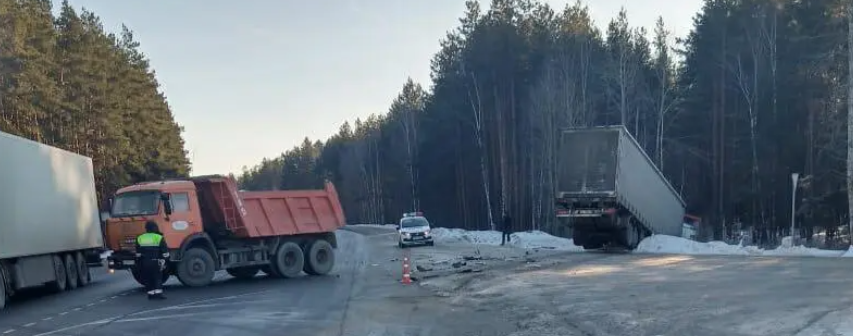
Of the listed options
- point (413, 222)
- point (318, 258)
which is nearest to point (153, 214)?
point (318, 258)

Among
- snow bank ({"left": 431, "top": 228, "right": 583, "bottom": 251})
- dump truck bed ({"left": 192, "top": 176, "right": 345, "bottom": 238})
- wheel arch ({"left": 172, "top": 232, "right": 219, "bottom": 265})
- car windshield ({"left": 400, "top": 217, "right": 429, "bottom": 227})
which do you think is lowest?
snow bank ({"left": 431, "top": 228, "right": 583, "bottom": 251})

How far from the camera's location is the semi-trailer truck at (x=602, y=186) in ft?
96.8

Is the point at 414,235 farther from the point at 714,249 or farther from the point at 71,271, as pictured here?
the point at 71,271

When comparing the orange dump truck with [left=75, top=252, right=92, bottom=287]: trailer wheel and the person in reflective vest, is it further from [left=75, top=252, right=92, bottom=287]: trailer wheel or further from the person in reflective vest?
[left=75, top=252, right=92, bottom=287]: trailer wheel

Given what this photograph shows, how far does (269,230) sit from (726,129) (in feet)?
117

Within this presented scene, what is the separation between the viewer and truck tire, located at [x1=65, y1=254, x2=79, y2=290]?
21.6m

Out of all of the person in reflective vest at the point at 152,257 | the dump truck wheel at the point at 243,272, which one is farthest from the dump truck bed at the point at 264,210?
the person in reflective vest at the point at 152,257

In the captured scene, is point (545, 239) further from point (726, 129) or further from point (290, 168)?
point (290, 168)

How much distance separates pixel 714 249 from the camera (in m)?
30.5

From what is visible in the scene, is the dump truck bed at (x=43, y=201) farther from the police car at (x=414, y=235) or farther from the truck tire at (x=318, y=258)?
the police car at (x=414, y=235)

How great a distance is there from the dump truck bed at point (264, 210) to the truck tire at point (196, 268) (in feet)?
3.90

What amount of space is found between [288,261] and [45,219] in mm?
6663

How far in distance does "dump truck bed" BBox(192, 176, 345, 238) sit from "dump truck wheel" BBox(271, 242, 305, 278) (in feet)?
1.46

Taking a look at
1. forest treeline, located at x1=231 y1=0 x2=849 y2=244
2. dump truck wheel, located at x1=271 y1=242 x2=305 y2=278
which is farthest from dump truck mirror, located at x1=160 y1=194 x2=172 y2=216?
forest treeline, located at x1=231 y1=0 x2=849 y2=244
